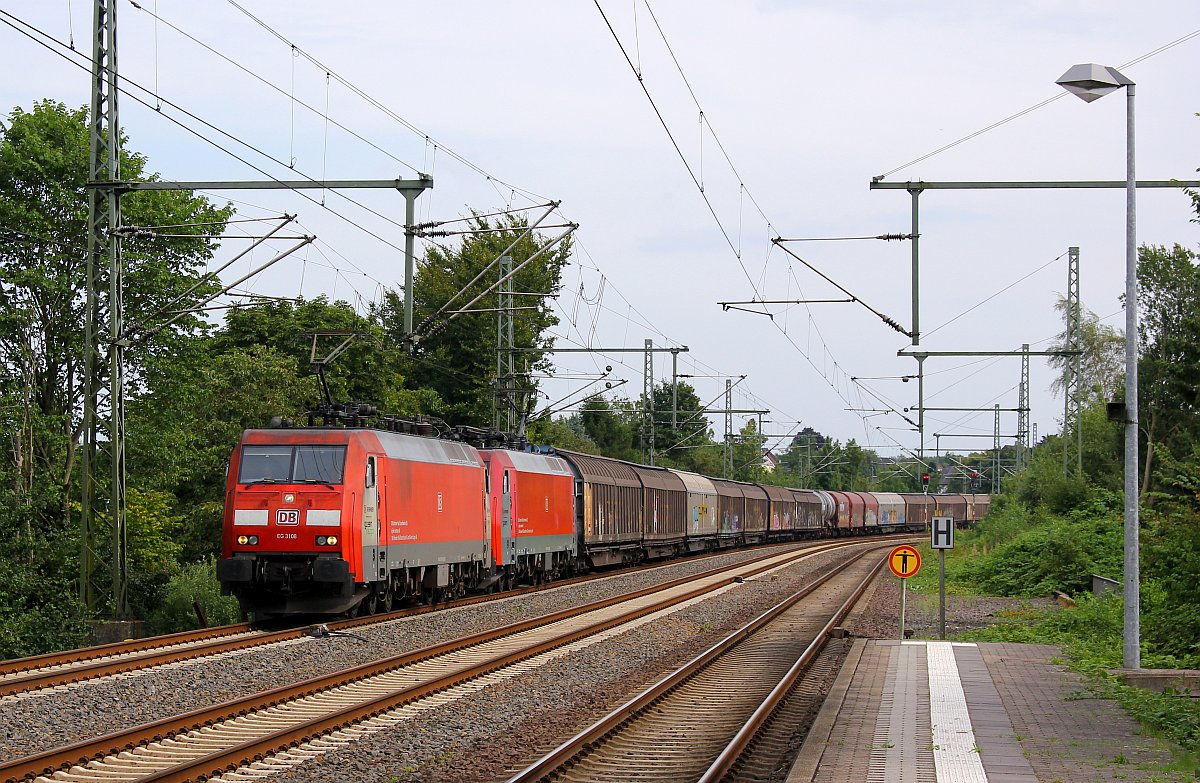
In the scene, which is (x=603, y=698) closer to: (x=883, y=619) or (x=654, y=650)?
(x=654, y=650)

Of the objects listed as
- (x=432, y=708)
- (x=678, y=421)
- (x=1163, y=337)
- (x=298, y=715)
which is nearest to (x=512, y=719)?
(x=432, y=708)

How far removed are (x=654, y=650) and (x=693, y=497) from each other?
1341 inches

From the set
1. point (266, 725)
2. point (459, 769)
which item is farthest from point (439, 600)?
point (459, 769)

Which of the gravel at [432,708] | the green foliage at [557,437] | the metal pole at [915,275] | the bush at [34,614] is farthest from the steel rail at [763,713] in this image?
the green foliage at [557,437]

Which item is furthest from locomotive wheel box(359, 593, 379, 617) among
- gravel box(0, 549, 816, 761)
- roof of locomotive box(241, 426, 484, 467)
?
roof of locomotive box(241, 426, 484, 467)

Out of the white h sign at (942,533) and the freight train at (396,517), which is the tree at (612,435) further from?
the white h sign at (942,533)

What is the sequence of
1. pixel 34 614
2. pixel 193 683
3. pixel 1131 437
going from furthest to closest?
pixel 34 614
pixel 1131 437
pixel 193 683

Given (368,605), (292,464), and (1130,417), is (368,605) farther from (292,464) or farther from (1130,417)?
(1130,417)

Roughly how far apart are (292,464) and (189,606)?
9684mm

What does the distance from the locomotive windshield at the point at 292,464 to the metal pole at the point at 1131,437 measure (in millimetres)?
11016

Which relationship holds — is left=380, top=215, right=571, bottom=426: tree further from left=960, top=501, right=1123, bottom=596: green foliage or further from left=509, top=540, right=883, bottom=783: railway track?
left=509, top=540, right=883, bottom=783: railway track

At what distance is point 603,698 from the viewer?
1420 cm

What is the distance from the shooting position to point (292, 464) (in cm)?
2023

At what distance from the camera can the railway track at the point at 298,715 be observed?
379 inches
